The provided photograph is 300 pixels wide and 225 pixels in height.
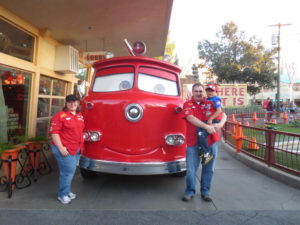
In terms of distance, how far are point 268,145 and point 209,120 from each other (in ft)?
7.59

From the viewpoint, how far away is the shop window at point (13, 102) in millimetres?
5123

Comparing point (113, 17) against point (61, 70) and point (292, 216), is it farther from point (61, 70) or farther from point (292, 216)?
point (292, 216)

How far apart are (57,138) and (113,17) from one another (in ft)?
13.2

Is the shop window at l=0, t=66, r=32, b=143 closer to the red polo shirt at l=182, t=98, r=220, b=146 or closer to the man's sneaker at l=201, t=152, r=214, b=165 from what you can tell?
the red polo shirt at l=182, t=98, r=220, b=146

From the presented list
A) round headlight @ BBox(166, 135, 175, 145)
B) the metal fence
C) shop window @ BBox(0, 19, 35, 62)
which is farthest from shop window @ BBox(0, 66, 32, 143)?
the metal fence

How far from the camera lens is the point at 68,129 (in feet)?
11.1

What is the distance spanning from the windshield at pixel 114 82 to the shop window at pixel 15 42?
2364 millimetres

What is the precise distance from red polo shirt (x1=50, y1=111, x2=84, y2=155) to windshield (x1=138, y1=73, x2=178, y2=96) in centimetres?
130

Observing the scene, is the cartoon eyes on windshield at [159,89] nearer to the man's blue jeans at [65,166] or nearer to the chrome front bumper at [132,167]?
the chrome front bumper at [132,167]

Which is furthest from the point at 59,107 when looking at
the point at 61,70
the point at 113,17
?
the point at 113,17

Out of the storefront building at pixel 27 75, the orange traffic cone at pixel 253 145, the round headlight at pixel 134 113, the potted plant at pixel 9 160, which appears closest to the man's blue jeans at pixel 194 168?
the round headlight at pixel 134 113

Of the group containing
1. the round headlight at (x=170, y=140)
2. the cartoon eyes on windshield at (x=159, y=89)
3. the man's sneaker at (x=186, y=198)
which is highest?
the cartoon eyes on windshield at (x=159, y=89)

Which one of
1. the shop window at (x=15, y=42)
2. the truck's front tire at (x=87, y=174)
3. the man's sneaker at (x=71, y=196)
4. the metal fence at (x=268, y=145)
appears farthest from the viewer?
the shop window at (x=15, y=42)

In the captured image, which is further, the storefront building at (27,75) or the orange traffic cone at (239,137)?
the orange traffic cone at (239,137)
